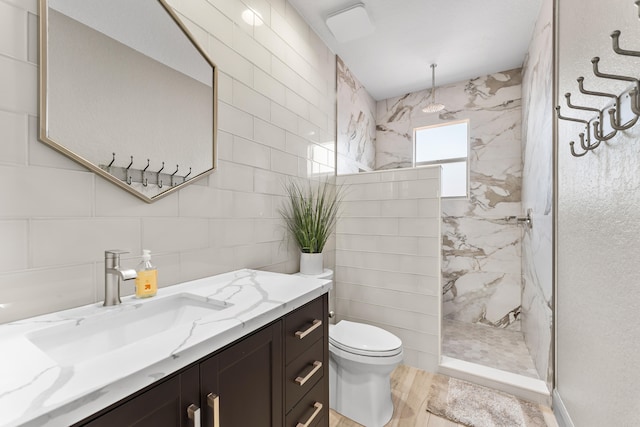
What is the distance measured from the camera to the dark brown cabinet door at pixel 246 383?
663 millimetres

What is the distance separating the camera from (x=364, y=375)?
1.60m

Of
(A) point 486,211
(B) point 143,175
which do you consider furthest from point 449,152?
(B) point 143,175

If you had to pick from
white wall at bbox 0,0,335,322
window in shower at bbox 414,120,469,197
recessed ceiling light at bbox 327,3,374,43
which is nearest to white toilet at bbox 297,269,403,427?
white wall at bbox 0,0,335,322

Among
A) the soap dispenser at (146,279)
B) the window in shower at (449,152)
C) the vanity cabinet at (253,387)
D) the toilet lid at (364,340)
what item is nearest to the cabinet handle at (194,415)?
the vanity cabinet at (253,387)

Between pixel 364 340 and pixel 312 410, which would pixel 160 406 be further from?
pixel 364 340

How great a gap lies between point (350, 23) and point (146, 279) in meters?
2.16

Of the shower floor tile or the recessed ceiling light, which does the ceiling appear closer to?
the recessed ceiling light

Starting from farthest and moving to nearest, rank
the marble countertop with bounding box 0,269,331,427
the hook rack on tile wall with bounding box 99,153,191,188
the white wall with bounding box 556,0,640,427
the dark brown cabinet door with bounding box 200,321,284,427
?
the hook rack on tile wall with bounding box 99,153,191,188 < the white wall with bounding box 556,0,640,427 < the dark brown cabinet door with bounding box 200,321,284,427 < the marble countertop with bounding box 0,269,331,427

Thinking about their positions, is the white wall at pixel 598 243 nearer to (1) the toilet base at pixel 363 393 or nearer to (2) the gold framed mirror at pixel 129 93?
(1) the toilet base at pixel 363 393

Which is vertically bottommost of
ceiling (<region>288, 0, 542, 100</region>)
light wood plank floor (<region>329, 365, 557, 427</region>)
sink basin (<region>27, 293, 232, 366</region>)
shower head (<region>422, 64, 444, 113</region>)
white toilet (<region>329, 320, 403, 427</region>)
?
light wood plank floor (<region>329, 365, 557, 427</region>)

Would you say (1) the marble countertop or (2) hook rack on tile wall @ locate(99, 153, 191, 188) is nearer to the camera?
(1) the marble countertop

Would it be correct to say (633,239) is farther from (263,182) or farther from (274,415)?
(263,182)

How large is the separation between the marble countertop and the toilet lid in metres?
0.79

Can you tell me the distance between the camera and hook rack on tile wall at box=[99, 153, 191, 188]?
0.97 metres
